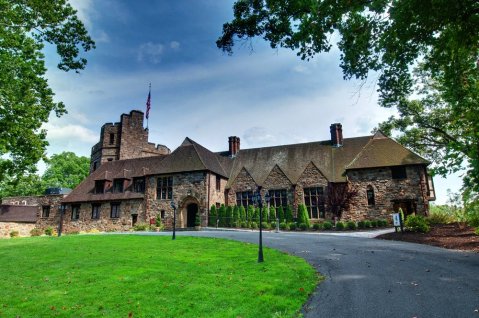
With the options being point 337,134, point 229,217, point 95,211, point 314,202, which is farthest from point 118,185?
point 337,134

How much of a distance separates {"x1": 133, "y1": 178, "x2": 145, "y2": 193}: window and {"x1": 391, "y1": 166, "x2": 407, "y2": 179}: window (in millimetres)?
25523

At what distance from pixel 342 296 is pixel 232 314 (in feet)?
9.09

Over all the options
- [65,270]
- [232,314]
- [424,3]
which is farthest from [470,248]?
[65,270]

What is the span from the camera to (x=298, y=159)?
3447 centimetres

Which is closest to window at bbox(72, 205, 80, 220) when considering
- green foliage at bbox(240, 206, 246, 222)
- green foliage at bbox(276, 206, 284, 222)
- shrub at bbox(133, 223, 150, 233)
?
shrub at bbox(133, 223, 150, 233)

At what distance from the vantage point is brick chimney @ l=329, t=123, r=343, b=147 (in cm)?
3438

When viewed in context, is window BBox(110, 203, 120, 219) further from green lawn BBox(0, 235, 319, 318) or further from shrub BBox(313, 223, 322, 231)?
green lawn BBox(0, 235, 319, 318)

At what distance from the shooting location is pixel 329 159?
32781 millimetres

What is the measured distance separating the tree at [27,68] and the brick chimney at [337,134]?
2549 centimetres

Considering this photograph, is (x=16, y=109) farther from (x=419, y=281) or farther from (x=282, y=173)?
(x=282, y=173)

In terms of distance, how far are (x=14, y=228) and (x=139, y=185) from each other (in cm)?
1766

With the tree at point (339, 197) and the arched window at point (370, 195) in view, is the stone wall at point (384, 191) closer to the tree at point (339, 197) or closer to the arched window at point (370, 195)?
the arched window at point (370, 195)

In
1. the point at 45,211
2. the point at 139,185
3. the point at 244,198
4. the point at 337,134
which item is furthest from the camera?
the point at 45,211

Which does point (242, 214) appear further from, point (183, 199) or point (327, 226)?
point (327, 226)
